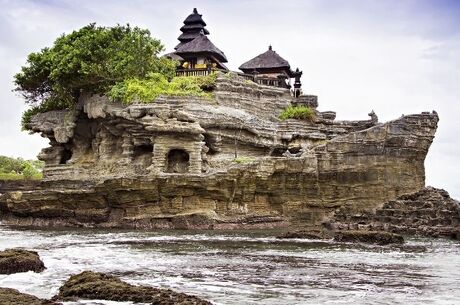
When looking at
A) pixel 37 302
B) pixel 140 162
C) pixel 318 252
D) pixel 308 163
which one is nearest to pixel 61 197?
pixel 140 162

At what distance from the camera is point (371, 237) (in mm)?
28422

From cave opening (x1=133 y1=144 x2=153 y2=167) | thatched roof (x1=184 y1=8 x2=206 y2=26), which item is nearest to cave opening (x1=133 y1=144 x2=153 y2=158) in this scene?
cave opening (x1=133 y1=144 x2=153 y2=167)

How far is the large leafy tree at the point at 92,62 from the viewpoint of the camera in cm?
4634

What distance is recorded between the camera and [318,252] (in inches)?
909

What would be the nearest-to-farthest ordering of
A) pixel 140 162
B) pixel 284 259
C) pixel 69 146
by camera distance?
pixel 284 259 → pixel 140 162 → pixel 69 146

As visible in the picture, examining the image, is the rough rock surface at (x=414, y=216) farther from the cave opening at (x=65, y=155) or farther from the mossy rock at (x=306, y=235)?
the cave opening at (x=65, y=155)

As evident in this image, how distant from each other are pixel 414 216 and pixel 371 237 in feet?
30.9

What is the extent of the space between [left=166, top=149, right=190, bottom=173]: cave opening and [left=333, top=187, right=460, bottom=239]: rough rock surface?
11117mm

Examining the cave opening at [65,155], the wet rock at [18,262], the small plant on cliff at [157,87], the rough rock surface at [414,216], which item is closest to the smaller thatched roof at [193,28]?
the small plant on cliff at [157,87]

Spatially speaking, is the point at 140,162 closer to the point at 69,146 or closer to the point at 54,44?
the point at 69,146

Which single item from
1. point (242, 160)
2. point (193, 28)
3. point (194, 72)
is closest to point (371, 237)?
point (242, 160)

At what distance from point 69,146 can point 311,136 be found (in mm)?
20463

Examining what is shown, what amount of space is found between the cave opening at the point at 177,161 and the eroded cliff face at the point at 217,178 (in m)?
0.07

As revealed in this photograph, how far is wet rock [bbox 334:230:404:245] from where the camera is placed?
91.8 feet
